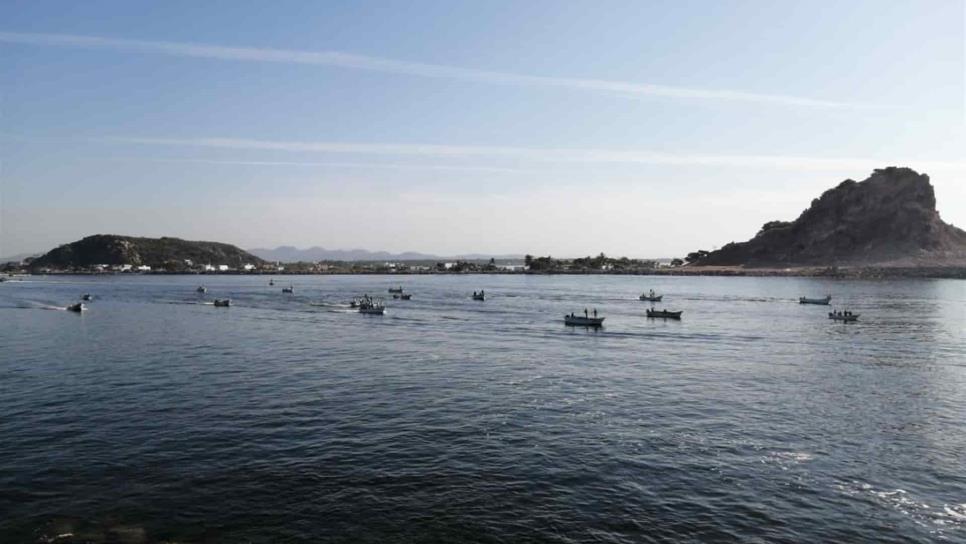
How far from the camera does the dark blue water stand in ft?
79.7

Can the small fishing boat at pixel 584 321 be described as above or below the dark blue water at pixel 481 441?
above

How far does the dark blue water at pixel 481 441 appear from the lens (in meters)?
24.3

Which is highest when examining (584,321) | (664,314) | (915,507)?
(664,314)

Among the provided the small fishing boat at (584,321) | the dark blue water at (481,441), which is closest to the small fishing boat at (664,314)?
the small fishing boat at (584,321)

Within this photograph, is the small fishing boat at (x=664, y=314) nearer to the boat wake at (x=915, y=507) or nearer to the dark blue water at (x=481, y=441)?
the dark blue water at (x=481, y=441)

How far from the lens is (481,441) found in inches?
1341

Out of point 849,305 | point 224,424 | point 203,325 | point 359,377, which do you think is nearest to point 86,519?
point 224,424

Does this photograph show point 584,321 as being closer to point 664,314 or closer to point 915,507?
point 664,314

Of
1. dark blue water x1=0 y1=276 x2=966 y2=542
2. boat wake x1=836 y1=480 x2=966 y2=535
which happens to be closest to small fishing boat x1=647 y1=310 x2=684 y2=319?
dark blue water x1=0 y1=276 x2=966 y2=542

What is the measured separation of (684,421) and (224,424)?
28944mm

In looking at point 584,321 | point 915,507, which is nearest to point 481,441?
point 915,507

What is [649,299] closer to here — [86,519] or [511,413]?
[511,413]

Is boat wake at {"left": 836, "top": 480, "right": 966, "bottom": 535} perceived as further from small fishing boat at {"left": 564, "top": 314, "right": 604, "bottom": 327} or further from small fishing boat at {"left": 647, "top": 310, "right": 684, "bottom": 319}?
small fishing boat at {"left": 647, "top": 310, "right": 684, "bottom": 319}

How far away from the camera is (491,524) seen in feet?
78.7
